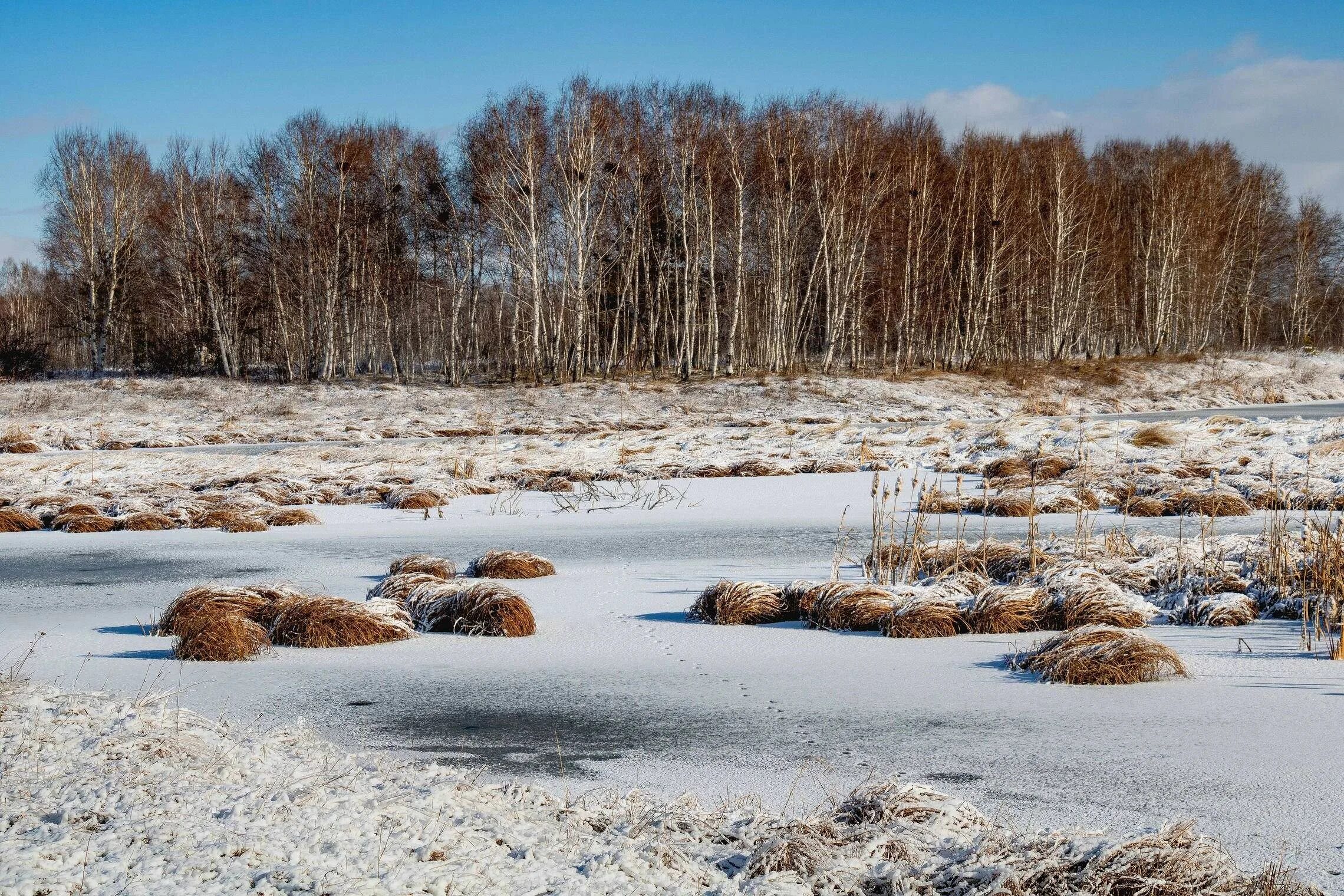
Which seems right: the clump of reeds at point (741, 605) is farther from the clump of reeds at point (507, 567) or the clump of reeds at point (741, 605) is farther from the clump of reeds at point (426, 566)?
the clump of reeds at point (426, 566)

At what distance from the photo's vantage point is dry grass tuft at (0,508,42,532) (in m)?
12.6

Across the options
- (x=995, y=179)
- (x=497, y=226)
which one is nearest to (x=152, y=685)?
(x=497, y=226)

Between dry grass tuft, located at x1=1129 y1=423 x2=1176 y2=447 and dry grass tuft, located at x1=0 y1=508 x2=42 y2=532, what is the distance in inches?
601

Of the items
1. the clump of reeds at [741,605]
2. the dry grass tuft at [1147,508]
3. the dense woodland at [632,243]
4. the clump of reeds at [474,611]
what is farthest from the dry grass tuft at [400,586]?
the dense woodland at [632,243]

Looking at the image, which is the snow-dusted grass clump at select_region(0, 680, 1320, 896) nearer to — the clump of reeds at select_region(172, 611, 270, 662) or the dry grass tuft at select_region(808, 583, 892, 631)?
the clump of reeds at select_region(172, 611, 270, 662)

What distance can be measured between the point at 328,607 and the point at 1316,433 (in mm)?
16964

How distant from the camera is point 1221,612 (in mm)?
6766

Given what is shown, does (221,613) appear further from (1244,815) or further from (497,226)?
(497,226)

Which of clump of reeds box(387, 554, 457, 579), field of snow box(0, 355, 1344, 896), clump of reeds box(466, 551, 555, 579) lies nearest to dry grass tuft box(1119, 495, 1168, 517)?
field of snow box(0, 355, 1344, 896)

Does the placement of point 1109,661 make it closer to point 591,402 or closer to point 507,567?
point 507,567

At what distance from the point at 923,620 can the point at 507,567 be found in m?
3.34

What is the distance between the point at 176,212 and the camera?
39781 millimetres

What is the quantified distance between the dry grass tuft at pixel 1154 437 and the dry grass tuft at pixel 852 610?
12787mm

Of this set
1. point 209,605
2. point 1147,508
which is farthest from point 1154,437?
point 209,605
